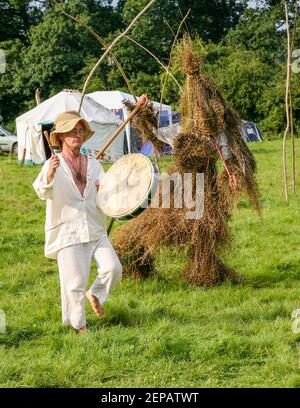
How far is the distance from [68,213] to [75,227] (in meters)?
0.12

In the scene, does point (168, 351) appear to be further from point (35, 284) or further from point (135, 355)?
point (35, 284)

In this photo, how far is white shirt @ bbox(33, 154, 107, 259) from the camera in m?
5.22

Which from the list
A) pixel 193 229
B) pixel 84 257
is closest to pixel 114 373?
pixel 84 257

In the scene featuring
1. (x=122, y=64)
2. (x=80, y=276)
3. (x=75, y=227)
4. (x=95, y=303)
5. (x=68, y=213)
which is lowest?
(x=95, y=303)

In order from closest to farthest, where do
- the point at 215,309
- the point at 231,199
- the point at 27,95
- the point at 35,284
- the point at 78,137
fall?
the point at 78,137 < the point at 215,309 < the point at 231,199 < the point at 35,284 < the point at 27,95

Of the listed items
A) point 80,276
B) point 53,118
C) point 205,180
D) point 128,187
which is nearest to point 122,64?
point 53,118

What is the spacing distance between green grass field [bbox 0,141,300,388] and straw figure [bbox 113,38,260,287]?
0.58 ft

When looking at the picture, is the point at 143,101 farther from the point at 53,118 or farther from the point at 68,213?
the point at 53,118

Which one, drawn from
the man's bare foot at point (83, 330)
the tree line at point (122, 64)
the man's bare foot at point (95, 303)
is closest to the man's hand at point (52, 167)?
the man's bare foot at point (95, 303)

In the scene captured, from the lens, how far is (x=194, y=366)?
4539mm

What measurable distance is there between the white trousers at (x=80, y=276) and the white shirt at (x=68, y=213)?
0.08 m

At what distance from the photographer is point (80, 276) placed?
518cm

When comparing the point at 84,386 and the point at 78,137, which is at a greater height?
the point at 78,137

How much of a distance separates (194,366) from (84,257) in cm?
122
